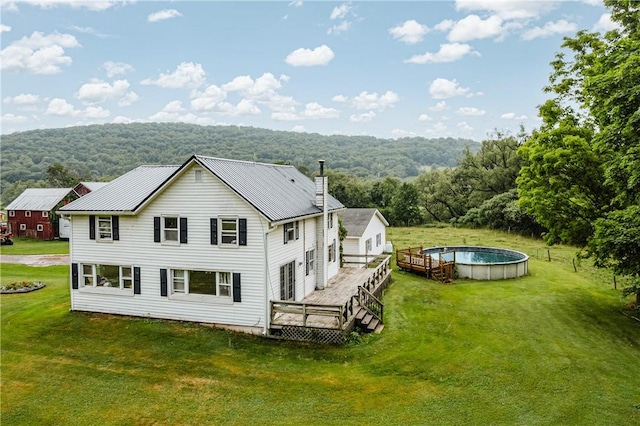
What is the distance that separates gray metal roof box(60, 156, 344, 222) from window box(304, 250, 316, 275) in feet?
6.49

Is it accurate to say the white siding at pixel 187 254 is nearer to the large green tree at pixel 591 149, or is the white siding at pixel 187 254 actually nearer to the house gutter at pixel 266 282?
the house gutter at pixel 266 282

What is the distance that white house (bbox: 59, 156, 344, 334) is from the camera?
16922 mm

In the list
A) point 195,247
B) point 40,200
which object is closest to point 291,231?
point 195,247

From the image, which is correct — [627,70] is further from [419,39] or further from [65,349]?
[419,39]

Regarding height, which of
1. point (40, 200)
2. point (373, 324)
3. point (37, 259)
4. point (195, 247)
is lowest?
point (373, 324)

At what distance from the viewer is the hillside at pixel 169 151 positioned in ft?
369

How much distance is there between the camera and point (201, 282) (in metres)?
17.8

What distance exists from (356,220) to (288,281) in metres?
15.1

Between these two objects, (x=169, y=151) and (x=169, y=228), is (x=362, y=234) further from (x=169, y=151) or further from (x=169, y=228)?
(x=169, y=151)

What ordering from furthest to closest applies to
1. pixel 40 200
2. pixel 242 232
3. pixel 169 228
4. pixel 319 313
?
pixel 40 200, pixel 169 228, pixel 242 232, pixel 319 313

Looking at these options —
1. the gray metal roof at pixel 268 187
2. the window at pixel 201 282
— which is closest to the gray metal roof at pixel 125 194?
the gray metal roof at pixel 268 187

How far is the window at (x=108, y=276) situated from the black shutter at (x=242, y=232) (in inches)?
210

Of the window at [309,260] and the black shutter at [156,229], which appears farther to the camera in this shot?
the window at [309,260]

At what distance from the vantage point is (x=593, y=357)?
619 inches
